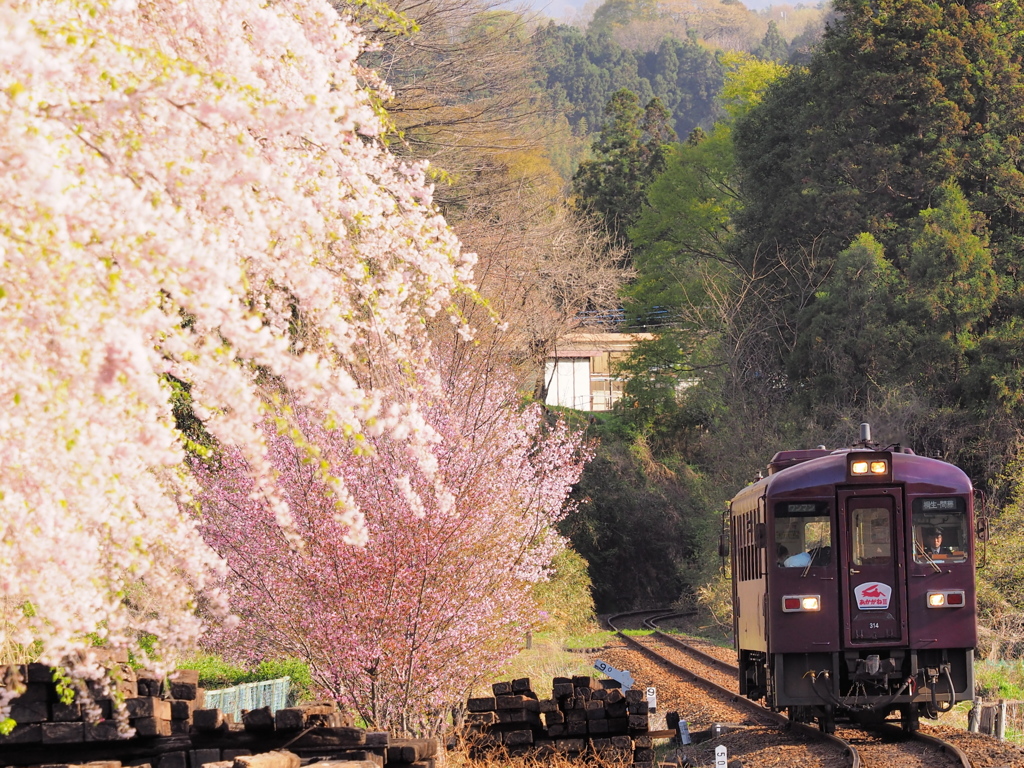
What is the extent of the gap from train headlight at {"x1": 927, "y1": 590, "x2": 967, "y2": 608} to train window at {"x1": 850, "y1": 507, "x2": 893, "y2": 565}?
0.63 metres

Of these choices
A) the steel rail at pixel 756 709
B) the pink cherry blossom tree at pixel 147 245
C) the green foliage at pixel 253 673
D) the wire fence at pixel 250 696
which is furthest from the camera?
the green foliage at pixel 253 673

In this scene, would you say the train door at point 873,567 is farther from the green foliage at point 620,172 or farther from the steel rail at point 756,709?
the green foliage at point 620,172

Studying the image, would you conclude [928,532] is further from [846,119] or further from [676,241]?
[676,241]

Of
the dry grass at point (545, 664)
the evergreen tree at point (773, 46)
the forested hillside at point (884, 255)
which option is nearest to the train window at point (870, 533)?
the dry grass at point (545, 664)

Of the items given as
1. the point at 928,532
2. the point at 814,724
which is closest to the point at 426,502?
the point at 928,532

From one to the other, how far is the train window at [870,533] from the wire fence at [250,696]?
5999 millimetres

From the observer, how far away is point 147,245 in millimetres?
4664

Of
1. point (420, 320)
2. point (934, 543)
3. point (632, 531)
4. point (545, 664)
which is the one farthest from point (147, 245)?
Result: point (632, 531)

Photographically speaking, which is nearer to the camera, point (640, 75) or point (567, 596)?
point (567, 596)

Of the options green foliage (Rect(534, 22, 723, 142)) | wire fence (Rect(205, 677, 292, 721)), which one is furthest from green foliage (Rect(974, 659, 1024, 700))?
green foliage (Rect(534, 22, 723, 142))

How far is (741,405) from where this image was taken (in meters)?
39.8

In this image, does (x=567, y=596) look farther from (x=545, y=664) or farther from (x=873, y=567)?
(x=873, y=567)

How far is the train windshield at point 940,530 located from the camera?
13.5 meters

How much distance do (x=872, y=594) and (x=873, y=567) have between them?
276mm
